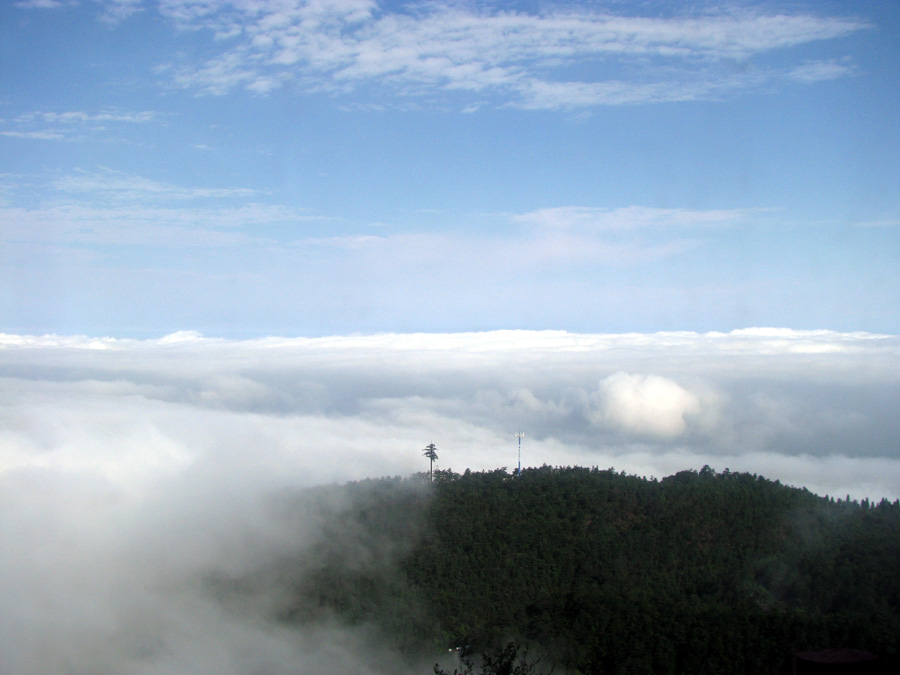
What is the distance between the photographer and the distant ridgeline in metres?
64.8

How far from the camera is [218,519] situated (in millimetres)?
114500

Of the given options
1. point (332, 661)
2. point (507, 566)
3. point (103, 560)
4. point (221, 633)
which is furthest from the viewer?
point (103, 560)

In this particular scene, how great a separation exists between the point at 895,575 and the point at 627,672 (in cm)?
3821

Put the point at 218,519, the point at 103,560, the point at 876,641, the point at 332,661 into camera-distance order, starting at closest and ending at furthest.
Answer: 1. the point at 876,641
2. the point at 332,661
3. the point at 103,560
4. the point at 218,519

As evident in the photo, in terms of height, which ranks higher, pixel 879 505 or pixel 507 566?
pixel 879 505

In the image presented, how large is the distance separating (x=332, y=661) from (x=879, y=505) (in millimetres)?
77072

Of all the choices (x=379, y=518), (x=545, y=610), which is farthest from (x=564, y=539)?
(x=379, y=518)

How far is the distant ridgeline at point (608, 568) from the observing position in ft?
213

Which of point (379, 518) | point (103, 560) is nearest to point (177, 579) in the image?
point (103, 560)

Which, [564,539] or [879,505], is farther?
[879,505]

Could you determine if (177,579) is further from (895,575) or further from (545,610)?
(895,575)

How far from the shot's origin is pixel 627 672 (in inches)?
Result: 2336

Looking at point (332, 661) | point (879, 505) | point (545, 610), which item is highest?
point (879, 505)

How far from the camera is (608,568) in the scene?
88188 millimetres
